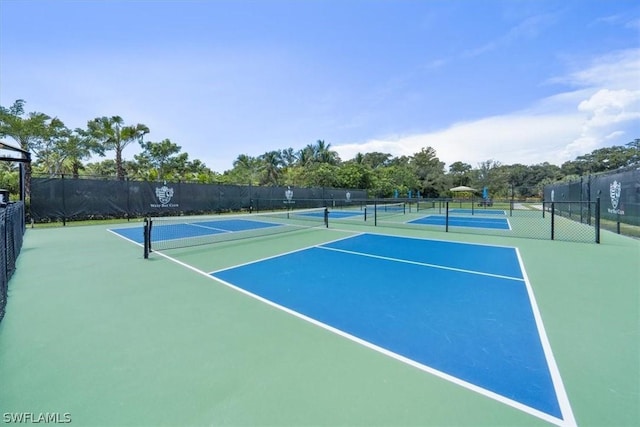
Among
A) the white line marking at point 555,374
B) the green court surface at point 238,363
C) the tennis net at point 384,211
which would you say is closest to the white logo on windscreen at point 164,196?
the tennis net at point 384,211

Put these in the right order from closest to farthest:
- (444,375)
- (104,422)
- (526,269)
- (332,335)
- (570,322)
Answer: (104,422) → (444,375) → (332,335) → (570,322) → (526,269)

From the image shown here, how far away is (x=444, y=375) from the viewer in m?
2.22

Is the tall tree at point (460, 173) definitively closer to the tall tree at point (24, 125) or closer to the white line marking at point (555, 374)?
the white line marking at point (555, 374)

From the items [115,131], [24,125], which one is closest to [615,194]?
[115,131]

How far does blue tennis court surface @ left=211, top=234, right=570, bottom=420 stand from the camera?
88.1 inches

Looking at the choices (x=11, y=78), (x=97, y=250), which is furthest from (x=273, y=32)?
(x=11, y=78)

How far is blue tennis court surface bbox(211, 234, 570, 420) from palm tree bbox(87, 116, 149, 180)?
76.3ft

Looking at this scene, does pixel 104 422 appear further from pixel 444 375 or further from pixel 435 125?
pixel 435 125

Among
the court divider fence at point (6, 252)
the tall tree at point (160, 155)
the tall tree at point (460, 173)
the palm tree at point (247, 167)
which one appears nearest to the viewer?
the court divider fence at point (6, 252)

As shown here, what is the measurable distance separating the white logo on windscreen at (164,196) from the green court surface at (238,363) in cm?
1314

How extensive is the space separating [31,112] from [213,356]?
2717 cm

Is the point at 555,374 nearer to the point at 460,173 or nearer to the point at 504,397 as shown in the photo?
the point at 504,397

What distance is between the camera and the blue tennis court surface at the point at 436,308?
2238 millimetres

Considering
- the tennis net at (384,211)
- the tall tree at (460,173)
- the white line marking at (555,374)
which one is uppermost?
the tall tree at (460,173)
